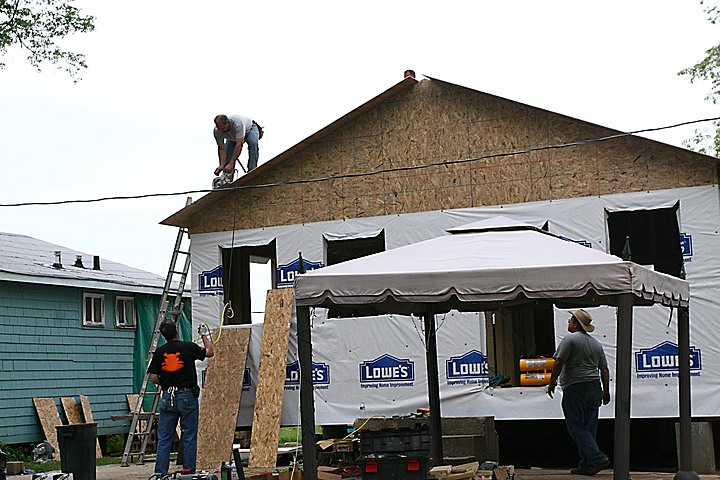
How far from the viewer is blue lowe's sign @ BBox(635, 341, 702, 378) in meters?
12.9

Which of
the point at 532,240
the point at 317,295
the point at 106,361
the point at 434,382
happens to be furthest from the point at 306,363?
the point at 106,361

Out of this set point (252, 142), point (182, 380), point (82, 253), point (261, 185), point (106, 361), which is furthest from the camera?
point (82, 253)

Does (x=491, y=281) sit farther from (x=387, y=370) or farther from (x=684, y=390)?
(x=387, y=370)

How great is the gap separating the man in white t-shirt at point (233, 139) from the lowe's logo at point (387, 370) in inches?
142

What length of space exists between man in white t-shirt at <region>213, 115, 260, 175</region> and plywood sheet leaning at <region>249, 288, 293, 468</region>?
2133 millimetres

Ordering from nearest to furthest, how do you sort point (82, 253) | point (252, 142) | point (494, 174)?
point (494, 174) → point (252, 142) → point (82, 253)

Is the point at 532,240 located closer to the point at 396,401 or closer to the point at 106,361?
the point at 396,401

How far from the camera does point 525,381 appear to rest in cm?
1359

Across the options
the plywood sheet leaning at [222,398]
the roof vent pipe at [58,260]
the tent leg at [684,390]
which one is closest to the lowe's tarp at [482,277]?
the tent leg at [684,390]

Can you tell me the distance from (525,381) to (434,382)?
1.69 meters

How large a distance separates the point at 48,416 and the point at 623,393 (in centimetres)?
1331

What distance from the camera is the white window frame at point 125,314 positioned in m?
21.8

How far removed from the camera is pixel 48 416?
19.3m

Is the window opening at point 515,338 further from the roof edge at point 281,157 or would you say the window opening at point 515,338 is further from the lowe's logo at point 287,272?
the roof edge at point 281,157
